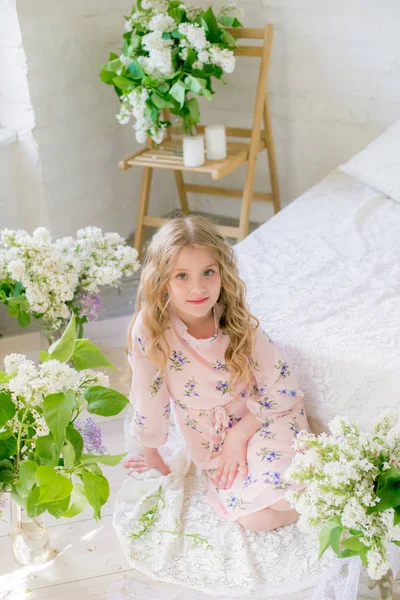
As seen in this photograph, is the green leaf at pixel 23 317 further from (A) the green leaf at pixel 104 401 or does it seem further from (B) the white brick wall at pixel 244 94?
(A) the green leaf at pixel 104 401

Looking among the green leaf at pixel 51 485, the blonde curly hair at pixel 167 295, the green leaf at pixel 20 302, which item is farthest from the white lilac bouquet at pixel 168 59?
the green leaf at pixel 51 485

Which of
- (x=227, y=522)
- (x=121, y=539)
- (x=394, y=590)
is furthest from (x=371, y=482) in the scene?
(x=121, y=539)

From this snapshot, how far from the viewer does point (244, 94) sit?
3.15 m

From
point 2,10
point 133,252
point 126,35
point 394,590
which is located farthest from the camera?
point 126,35

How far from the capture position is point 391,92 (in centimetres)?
288

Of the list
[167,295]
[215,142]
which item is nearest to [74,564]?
[167,295]

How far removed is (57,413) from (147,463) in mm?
829

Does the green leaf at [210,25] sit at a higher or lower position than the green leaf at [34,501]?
higher

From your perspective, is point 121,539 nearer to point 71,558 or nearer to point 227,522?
point 71,558

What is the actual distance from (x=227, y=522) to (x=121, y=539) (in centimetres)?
25

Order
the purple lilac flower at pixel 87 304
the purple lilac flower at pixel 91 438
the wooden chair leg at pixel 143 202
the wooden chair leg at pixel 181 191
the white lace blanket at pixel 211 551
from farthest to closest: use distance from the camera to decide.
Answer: the wooden chair leg at pixel 181 191
the wooden chair leg at pixel 143 202
the purple lilac flower at pixel 87 304
the white lace blanket at pixel 211 551
the purple lilac flower at pixel 91 438

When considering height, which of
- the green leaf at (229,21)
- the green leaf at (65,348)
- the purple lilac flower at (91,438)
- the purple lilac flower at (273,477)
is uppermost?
the green leaf at (229,21)

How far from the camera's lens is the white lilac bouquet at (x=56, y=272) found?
2031mm

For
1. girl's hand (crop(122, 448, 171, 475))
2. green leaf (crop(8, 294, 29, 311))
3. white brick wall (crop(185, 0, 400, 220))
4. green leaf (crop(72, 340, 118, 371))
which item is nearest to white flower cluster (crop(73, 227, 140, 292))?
green leaf (crop(8, 294, 29, 311))
